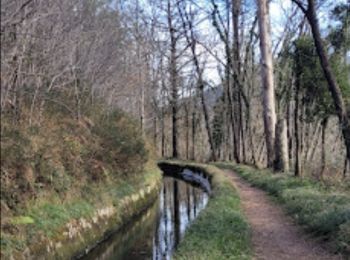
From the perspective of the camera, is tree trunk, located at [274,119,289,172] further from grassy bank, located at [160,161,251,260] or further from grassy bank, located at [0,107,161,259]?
grassy bank, located at [160,161,251,260]

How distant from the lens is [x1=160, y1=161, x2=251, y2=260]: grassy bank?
26.7ft

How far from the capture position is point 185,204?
19188mm

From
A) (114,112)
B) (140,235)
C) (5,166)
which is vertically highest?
(114,112)

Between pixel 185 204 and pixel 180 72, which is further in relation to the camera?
pixel 180 72

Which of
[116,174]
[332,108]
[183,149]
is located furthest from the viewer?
[183,149]

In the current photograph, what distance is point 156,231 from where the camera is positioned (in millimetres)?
14328

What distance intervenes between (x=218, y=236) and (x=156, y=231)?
5.34 meters

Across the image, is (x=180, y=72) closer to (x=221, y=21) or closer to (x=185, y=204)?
(x=221, y=21)

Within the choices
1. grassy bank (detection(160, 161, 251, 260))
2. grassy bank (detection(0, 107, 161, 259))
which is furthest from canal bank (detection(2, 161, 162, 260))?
grassy bank (detection(160, 161, 251, 260))

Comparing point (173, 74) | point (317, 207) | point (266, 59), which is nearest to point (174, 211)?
point (266, 59)

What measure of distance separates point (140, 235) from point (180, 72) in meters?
26.3

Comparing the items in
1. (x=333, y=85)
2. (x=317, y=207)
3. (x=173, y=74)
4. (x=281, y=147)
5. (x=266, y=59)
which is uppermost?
(x=173, y=74)

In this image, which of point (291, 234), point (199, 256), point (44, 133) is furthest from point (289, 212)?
point (44, 133)

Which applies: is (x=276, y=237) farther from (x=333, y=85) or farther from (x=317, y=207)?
(x=333, y=85)
